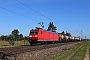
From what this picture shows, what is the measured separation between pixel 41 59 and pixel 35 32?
80.3ft

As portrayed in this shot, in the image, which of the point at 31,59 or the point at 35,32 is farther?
the point at 35,32

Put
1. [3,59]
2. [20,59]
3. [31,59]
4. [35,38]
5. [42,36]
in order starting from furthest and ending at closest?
[42,36] < [35,38] < [31,59] < [20,59] < [3,59]

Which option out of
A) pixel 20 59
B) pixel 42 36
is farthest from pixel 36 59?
pixel 42 36

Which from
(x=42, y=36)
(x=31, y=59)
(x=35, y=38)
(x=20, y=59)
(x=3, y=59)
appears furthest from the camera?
(x=42, y=36)

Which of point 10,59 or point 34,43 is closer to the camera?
point 10,59

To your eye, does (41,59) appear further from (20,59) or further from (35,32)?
(35,32)

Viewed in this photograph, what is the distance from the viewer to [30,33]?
42.1 metres

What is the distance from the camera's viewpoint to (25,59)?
15.7 metres

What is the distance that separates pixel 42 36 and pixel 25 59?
90.6ft

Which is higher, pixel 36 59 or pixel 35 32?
pixel 35 32

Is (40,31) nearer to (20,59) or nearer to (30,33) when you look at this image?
(30,33)

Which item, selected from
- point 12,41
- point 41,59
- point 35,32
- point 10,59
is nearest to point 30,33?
point 35,32

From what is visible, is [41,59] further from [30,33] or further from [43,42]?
[43,42]

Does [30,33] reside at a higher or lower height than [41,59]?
higher
